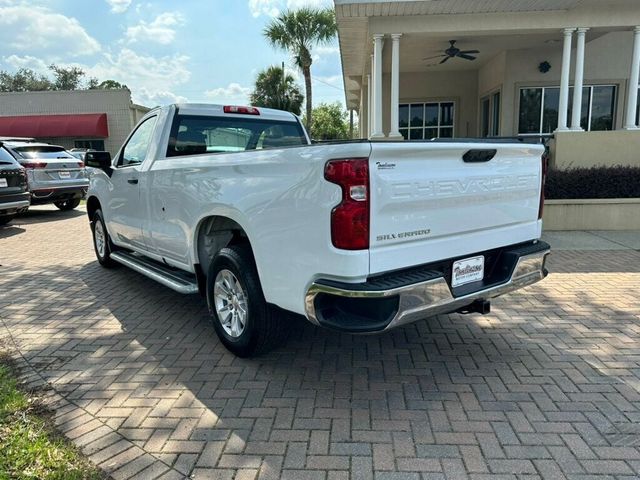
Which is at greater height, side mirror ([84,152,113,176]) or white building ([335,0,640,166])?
white building ([335,0,640,166])

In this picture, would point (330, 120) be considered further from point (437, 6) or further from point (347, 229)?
point (347, 229)

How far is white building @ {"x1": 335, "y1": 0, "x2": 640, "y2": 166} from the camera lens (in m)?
10.1

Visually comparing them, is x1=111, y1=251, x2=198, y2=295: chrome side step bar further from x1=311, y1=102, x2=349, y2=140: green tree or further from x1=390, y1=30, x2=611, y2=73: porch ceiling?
x1=311, y1=102, x2=349, y2=140: green tree

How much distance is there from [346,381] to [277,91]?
34887mm

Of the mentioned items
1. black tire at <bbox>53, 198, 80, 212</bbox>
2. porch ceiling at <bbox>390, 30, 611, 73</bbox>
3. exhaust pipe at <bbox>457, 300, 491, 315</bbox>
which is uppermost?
porch ceiling at <bbox>390, 30, 611, 73</bbox>

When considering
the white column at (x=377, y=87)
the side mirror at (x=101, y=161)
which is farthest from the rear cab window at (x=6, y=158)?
the white column at (x=377, y=87)

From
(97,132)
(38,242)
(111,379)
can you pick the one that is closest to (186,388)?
(111,379)

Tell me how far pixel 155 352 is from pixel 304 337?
1.26m

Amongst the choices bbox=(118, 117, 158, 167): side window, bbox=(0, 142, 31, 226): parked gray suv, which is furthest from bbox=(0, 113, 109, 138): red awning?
bbox=(118, 117, 158, 167): side window

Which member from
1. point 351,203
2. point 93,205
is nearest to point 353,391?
point 351,203

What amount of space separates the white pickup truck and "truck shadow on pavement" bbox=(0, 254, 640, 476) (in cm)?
45

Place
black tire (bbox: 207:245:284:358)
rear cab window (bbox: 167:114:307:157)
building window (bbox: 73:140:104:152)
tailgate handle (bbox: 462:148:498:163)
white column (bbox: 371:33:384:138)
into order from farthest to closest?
building window (bbox: 73:140:104:152) → white column (bbox: 371:33:384:138) → rear cab window (bbox: 167:114:307:157) → black tire (bbox: 207:245:284:358) → tailgate handle (bbox: 462:148:498:163)

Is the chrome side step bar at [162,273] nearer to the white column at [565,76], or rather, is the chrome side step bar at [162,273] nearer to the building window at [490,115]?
the white column at [565,76]

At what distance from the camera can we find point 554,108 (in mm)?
13820
